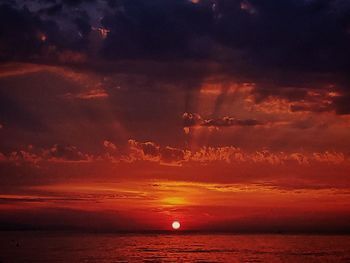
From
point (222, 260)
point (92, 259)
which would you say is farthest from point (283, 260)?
point (92, 259)

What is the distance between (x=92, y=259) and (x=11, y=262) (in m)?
15.8

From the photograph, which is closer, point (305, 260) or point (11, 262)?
point (11, 262)

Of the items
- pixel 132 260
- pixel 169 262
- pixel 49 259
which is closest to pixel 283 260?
pixel 169 262

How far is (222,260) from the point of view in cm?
10400

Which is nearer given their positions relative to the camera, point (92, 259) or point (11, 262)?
point (11, 262)

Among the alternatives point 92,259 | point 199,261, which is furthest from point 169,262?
point 92,259

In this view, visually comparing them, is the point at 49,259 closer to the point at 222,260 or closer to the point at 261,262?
the point at 222,260

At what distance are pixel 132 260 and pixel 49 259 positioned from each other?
1617cm

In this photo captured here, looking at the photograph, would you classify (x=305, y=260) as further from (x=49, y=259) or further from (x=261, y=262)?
(x=49, y=259)

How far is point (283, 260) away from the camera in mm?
104188

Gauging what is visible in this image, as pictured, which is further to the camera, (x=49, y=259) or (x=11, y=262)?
(x=49, y=259)

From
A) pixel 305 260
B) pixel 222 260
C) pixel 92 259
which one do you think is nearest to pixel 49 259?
pixel 92 259

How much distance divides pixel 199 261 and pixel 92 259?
2089 cm

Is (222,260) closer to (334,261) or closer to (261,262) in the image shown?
(261,262)
